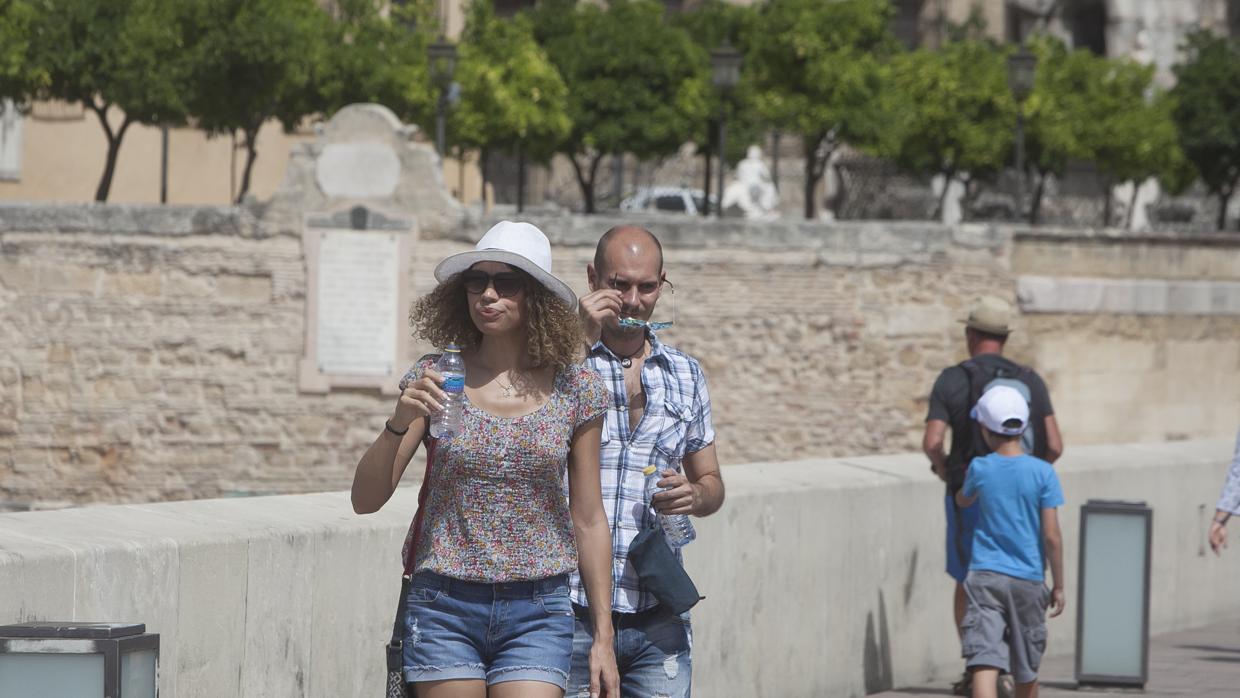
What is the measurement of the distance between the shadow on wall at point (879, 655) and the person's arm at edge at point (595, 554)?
14.1ft

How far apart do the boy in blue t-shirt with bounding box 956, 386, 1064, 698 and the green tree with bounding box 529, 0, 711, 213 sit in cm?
1867

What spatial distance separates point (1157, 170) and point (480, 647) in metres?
28.4

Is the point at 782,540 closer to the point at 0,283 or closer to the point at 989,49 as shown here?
the point at 0,283

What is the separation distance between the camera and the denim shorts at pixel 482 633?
428cm

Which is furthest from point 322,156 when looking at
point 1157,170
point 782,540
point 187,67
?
point 1157,170

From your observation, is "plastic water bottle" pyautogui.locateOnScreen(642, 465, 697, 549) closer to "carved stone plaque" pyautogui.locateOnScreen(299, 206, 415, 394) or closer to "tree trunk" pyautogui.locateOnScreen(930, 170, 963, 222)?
"carved stone plaque" pyautogui.locateOnScreen(299, 206, 415, 394)

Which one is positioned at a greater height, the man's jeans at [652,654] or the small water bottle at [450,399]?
the small water bottle at [450,399]

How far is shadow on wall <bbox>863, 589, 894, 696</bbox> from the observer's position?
8695 millimetres

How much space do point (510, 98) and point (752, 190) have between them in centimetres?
381

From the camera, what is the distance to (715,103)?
26.4m

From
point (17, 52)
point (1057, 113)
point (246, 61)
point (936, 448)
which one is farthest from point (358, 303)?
point (1057, 113)

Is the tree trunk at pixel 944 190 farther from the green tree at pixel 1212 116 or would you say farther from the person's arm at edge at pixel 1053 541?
the person's arm at edge at pixel 1053 541

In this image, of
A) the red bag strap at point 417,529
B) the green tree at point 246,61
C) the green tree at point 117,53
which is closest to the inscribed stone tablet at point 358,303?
the green tree at point 246,61

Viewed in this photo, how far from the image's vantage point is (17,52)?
859 inches
